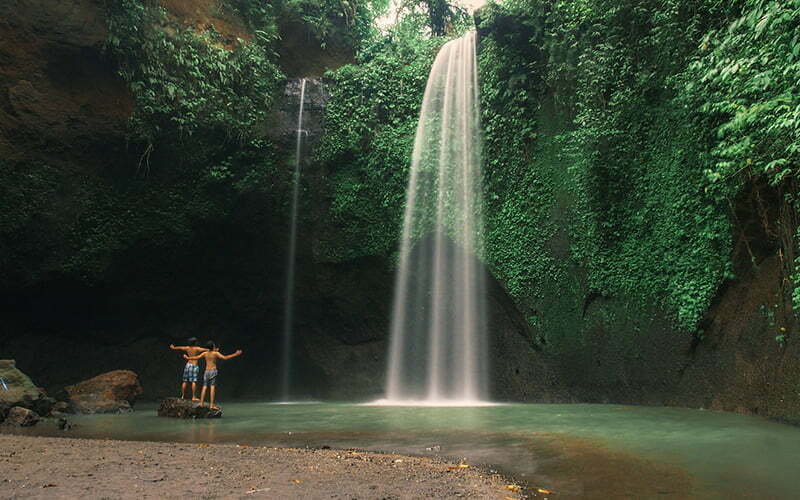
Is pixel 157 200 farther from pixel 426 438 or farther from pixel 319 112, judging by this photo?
pixel 426 438

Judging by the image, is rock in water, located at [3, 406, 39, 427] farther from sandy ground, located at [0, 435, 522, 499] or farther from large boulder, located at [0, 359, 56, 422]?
sandy ground, located at [0, 435, 522, 499]

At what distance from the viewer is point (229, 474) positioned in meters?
4.30

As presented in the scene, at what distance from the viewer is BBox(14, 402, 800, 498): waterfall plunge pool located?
3920mm

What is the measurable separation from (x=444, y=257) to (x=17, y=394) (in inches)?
320

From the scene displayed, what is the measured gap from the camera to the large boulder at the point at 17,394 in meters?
8.23

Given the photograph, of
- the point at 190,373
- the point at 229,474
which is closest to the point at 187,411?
the point at 190,373

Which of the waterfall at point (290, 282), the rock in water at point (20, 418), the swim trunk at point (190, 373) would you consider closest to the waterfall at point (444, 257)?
the waterfall at point (290, 282)

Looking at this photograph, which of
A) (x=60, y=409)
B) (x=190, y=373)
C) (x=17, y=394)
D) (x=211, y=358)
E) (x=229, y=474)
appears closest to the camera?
(x=229, y=474)

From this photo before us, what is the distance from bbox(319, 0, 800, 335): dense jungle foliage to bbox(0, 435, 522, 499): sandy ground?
5.23 metres

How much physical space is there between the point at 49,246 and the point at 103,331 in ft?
7.95

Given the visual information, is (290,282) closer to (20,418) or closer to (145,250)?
(145,250)

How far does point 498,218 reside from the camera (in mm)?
12117

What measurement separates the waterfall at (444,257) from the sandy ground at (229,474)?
7.34 metres

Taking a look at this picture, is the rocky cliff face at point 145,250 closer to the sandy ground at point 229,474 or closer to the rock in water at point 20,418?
the rock in water at point 20,418
